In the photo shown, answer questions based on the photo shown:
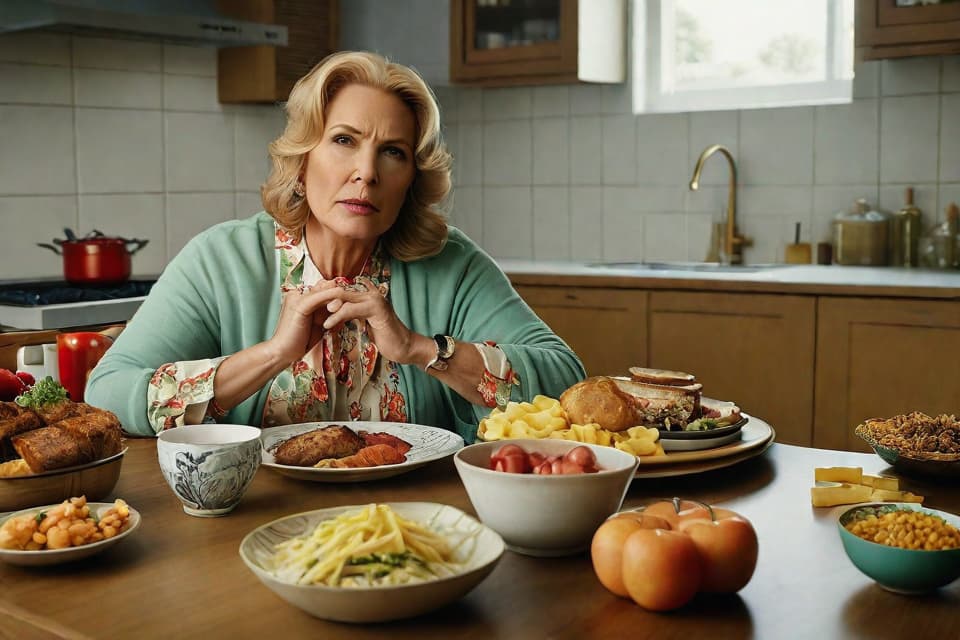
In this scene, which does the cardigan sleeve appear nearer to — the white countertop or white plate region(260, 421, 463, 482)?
white plate region(260, 421, 463, 482)

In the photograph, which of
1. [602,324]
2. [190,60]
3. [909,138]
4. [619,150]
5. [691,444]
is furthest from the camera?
[619,150]

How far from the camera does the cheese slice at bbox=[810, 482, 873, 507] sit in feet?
3.99

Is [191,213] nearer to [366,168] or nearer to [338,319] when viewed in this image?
[366,168]

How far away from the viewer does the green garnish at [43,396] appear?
1234 mm

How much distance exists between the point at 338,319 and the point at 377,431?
205mm

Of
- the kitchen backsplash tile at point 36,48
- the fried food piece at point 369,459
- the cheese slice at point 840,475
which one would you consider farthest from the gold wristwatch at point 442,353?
the kitchen backsplash tile at point 36,48

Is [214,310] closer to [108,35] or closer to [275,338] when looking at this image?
[275,338]

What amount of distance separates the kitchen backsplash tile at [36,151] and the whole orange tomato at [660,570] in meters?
3.04

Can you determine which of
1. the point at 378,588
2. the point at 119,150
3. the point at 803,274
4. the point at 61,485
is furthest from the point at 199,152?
the point at 378,588

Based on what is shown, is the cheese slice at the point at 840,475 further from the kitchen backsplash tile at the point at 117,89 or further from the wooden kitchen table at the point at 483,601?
the kitchen backsplash tile at the point at 117,89

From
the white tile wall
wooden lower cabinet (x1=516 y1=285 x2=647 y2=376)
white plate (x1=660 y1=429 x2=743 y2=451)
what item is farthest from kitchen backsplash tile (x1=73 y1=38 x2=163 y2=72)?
white plate (x1=660 y1=429 x2=743 y2=451)

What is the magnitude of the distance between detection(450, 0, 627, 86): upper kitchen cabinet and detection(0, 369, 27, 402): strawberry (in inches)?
105

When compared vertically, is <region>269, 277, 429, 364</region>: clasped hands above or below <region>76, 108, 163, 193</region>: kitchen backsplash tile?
below

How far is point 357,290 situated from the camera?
1.65 meters
